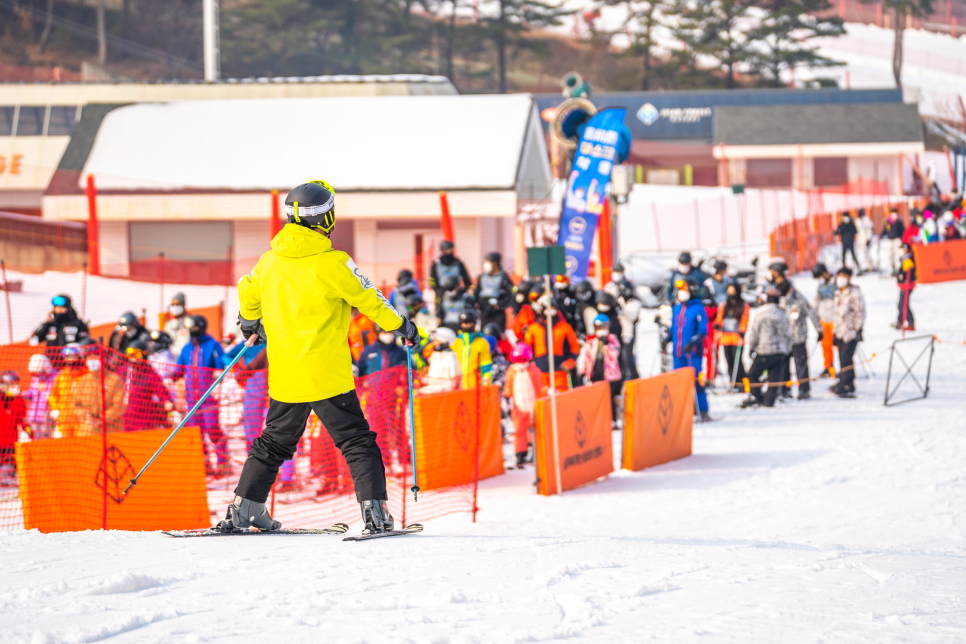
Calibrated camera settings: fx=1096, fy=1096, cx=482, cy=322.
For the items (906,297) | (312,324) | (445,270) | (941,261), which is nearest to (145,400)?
(312,324)

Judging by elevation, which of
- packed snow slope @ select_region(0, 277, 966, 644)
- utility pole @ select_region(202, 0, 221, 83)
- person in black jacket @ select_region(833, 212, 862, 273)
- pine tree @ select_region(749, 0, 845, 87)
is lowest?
packed snow slope @ select_region(0, 277, 966, 644)

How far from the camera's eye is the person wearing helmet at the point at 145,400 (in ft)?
30.7

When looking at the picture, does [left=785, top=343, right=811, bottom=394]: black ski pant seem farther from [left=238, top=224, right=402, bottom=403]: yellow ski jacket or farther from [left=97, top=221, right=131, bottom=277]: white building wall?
→ [left=97, top=221, right=131, bottom=277]: white building wall

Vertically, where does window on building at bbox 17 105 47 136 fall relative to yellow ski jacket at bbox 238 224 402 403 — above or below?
above

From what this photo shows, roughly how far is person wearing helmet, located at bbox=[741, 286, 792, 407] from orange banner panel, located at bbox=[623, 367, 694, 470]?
2026 millimetres

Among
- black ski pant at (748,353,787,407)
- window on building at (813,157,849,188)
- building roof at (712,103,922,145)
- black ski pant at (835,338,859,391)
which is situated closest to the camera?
black ski pant at (748,353,787,407)

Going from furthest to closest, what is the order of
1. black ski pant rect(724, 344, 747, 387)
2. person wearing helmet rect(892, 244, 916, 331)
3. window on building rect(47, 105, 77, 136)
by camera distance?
1. window on building rect(47, 105, 77, 136)
2. person wearing helmet rect(892, 244, 916, 331)
3. black ski pant rect(724, 344, 747, 387)

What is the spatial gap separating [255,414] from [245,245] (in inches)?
605

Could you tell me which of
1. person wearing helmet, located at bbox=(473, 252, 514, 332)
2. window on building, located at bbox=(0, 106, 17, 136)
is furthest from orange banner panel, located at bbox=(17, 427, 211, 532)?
window on building, located at bbox=(0, 106, 17, 136)

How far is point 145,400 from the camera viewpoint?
9.48m

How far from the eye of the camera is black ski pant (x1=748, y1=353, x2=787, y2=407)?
13.3 meters

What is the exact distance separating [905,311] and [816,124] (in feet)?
106

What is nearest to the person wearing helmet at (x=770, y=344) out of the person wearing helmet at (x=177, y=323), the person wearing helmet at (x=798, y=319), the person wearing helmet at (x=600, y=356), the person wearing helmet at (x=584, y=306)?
the person wearing helmet at (x=798, y=319)

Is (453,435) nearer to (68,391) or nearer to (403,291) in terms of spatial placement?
(68,391)
